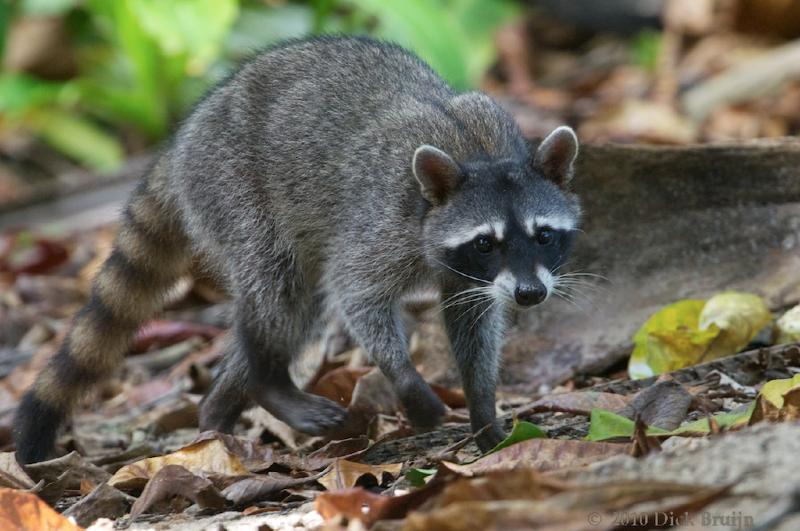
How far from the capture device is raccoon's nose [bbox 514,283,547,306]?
16.7ft

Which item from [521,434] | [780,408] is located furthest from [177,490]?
[780,408]

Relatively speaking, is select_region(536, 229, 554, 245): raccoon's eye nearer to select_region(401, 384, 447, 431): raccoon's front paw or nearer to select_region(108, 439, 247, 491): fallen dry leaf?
select_region(401, 384, 447, 431): raccoon's front paw

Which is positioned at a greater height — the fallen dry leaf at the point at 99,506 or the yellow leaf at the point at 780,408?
the yellow leaf at the point at 780,408

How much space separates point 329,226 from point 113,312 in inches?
51.6

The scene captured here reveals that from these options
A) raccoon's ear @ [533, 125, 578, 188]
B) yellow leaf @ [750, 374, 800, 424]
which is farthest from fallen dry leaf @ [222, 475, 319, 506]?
raccoon's ear @ [533, 125, 578, 188]

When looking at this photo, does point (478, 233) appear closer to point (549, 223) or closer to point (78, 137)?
point (549, 223)

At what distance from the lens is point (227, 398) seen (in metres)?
6.24

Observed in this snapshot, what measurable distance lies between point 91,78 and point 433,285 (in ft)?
27.6

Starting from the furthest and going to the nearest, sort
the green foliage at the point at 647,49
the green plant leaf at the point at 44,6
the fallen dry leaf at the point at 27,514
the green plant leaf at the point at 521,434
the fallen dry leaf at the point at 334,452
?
the green foliage at the point at 647,49 → the green plant leaf at the point at 44,6 → the fallen dry leaf at the point at 334,452 → the green plant leaf at the point at 521,434 → the fallen dry leaf at the point at 27,514

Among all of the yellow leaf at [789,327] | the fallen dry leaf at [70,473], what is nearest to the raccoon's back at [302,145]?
the fallen dry leaf at [70,473]

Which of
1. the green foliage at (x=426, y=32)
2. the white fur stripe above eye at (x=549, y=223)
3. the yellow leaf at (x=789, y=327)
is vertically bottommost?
the yellow leaf at (x=789, y=327)

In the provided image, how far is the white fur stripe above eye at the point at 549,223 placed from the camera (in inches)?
209

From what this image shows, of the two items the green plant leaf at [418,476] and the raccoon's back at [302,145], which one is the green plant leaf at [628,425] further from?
the raccoon's back at [302,145]

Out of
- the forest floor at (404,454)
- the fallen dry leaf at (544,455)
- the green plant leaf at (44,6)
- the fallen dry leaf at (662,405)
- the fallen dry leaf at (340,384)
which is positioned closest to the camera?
the forest floor at (404,454)
